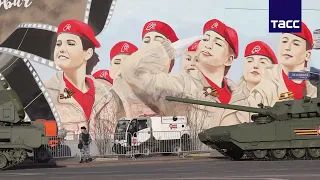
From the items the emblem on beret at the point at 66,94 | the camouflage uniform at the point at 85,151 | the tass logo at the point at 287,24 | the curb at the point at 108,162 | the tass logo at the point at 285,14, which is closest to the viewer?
the curb at the point at 108,162

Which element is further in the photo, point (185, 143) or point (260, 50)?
point (260, 50)

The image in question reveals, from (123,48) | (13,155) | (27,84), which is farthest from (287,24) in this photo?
(13,155)

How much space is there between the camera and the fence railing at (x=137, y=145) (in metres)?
36.1

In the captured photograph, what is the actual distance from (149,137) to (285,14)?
1498cm

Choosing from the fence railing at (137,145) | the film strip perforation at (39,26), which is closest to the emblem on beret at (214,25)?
the film strip perforation at (39,26)

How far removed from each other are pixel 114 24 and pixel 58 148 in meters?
12.2

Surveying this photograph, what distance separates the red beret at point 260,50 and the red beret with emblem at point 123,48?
7240 mm

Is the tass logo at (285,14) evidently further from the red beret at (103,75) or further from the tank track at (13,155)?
the tank track at (13,155)

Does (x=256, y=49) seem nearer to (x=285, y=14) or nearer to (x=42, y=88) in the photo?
(x=285, y=14)

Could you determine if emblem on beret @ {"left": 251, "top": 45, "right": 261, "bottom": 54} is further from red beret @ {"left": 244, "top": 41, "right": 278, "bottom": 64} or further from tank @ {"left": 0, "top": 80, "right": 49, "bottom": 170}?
tank @ {"left": 0, "top": 80, "right": 49, "bottom": 170}

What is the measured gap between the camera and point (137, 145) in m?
36.6

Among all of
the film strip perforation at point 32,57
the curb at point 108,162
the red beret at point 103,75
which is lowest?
the curb at point 108,162

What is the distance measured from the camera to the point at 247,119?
46.8 m

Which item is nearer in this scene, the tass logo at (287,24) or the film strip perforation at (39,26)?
the film strip perforation at (39,26)
